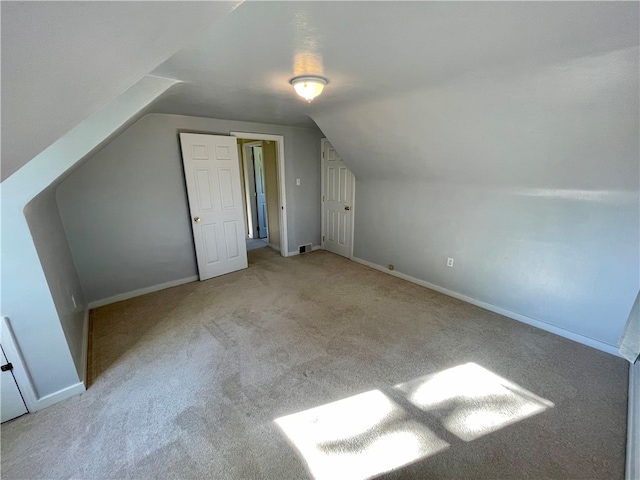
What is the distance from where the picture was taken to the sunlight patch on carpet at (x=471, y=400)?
5.49 ft

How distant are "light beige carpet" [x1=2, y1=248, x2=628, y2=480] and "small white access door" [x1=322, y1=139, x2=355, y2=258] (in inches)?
72.6

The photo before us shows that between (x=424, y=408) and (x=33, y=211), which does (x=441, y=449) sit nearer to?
(x=424, y=408)

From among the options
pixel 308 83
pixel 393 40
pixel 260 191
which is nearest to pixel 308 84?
pixel 308 83

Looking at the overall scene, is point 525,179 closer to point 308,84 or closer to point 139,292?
point 308,84

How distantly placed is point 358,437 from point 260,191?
4846 mm

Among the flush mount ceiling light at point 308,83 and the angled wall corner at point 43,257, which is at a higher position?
the flush mount ceiling light at point 308,83

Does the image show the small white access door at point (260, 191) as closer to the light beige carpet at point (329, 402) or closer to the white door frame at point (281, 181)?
the white door frame at point (281, 181)

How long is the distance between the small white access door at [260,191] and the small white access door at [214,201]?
1.51 metres

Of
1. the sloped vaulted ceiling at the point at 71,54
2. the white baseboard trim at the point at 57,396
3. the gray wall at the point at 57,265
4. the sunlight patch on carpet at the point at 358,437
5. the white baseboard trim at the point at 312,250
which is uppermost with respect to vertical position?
the sloped vaulted ceiling at the point at 71,54

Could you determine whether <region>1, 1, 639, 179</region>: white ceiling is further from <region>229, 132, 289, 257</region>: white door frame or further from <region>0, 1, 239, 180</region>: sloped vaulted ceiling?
<region>229, 132, 289, 257</region>: white door frame

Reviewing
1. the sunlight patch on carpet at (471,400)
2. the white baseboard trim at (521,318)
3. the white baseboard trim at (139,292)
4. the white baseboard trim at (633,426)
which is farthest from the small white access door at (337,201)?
the white baseboard trim at (633,426)

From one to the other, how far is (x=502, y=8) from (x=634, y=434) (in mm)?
2321

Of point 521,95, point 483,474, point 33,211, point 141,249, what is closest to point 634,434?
point 483,474

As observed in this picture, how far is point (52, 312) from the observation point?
1740 millimetres
